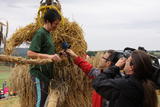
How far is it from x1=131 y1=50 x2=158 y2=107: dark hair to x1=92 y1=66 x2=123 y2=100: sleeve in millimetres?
130

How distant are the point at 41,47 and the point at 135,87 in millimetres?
1148

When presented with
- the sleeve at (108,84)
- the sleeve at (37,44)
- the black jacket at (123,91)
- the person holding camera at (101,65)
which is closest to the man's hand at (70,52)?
the person holding camera at (101,65)

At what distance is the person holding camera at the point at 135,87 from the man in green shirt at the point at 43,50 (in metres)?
0.86

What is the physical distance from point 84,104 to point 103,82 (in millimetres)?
1649

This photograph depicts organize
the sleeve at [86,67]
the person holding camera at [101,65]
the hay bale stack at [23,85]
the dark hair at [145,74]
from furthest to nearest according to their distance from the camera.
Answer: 1. the hay bale stack at [23,85]
2. the sleeve at [86,67]
3. the person holding camera at [101,65]
4. the dark hair at [145,74]

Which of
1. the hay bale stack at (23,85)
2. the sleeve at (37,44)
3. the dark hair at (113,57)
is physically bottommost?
the hay bale stack at (23,85)

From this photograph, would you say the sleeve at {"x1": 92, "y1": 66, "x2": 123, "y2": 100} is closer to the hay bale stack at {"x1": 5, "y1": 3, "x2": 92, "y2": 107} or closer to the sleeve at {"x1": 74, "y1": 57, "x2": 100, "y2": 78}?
the sleeve at {"x1": 74, "y1": 57, "x2": 100, "y2": 78}

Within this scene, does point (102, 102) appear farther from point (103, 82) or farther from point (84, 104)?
point (84, 104)

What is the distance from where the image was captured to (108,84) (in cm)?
198

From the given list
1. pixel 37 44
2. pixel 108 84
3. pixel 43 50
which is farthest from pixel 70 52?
pixel 108 84

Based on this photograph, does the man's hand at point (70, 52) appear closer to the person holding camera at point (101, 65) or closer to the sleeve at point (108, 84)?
the person holding camera at point (101, 65)

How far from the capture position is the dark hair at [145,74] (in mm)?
1920

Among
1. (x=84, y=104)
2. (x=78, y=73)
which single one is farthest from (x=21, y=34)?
(x=84, y=104)

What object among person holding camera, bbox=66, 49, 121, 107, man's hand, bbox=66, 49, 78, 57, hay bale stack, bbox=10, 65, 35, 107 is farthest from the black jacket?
hay bale stack, bbox=10, 65, 35, 107
